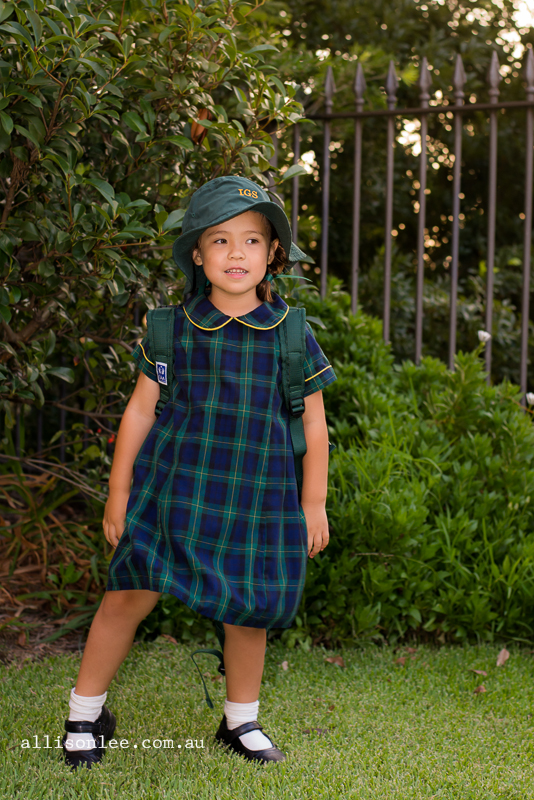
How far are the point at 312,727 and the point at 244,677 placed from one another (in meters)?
0.37

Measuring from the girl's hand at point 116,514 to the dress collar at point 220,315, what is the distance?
0.51 m

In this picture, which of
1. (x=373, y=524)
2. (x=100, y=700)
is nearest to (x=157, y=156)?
(x=373, y=524)

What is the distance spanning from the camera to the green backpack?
1.83 m

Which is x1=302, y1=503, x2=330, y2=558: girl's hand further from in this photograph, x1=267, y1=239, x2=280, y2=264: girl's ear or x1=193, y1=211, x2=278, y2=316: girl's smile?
x1=267, y1=239, x2=280, y2=264: girl's ear

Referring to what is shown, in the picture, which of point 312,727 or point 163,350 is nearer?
point 163,350

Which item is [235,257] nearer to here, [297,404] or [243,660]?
[297,404]

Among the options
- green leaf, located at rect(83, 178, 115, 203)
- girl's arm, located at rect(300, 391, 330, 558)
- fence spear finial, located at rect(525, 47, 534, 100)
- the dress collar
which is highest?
fence spear finial, located at rect(525, 47, 534, 100)

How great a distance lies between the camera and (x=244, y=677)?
6.16 feet

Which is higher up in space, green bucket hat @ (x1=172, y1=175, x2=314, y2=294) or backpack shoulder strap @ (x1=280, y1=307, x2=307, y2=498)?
green bucket hat @ (x1=172, y1=175, x2=314, y2=294)

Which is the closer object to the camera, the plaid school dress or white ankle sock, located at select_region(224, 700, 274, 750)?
the plaid school dress

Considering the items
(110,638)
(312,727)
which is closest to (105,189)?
(110,638)

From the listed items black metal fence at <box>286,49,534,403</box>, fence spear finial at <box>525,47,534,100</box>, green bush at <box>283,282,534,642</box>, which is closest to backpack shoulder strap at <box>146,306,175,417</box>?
green bush at <box>283,282,534,642</box>

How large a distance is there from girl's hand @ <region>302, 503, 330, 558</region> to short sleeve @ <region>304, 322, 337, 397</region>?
0.31 metres

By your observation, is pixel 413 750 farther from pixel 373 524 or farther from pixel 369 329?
pixel 369 329
